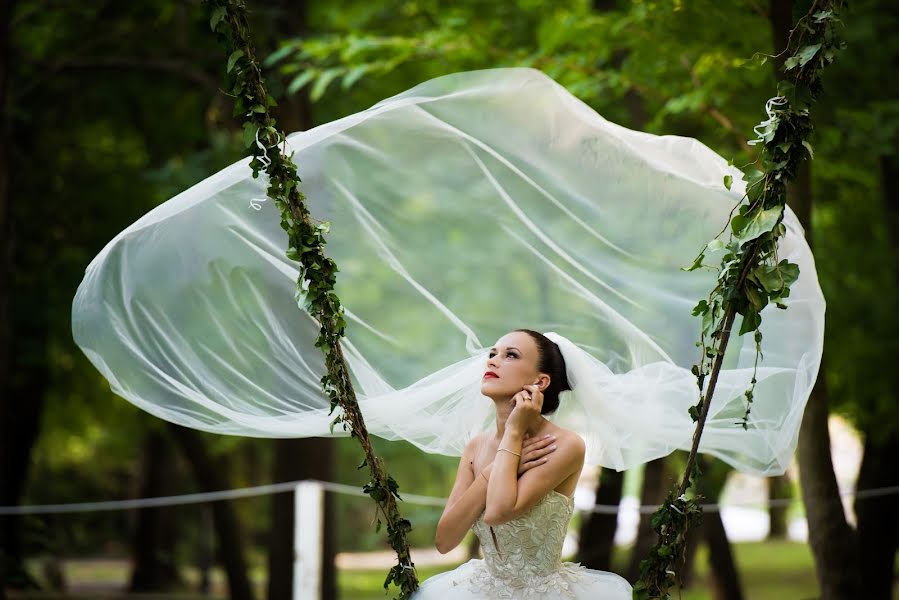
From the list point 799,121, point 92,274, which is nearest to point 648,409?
point 799,121

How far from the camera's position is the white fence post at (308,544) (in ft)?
19.7

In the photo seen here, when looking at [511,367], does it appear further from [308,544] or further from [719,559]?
[719,559]

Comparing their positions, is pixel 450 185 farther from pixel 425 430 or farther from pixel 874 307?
pixel 874 307

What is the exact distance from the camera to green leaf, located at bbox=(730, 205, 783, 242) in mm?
3141

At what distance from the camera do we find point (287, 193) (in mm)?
3547

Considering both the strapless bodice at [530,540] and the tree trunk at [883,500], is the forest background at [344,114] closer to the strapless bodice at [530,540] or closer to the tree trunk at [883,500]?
the tree trunk at [883,500]

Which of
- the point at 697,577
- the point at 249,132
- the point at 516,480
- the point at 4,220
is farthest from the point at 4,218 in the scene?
the point at 697,577

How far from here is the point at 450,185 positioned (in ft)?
15.1

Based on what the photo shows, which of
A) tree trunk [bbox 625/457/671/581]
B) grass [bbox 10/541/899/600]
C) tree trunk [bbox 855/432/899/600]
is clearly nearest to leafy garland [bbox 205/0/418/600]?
tree trunk [bbox 855/432/899/600]

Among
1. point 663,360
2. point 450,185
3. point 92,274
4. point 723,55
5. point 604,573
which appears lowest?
point 604,573

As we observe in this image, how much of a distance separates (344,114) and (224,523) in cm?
448

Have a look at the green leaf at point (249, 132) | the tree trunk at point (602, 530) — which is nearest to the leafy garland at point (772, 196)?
the green leaf at point (249, 132)

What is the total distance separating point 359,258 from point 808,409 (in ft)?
7.82

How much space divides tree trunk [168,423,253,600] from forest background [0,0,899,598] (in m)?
0.03
